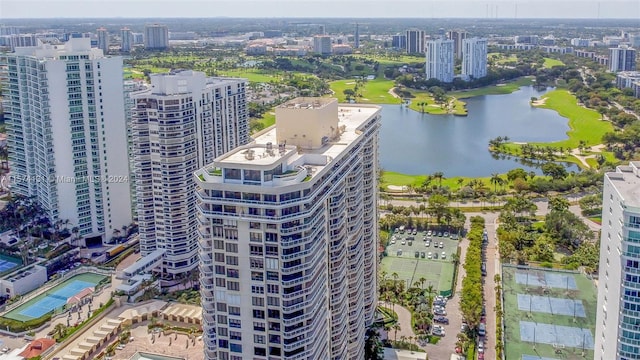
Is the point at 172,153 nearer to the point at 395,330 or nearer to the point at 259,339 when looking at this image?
the point at 395,330

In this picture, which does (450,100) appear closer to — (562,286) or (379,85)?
(379,85)

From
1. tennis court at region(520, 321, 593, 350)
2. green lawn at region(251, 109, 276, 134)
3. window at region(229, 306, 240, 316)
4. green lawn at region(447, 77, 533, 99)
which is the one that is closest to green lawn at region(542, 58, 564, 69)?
green lawn at region(447, 77, 533, 99)

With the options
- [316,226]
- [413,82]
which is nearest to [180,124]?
[316,226]

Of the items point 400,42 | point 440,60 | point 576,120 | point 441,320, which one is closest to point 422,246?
point 441,320

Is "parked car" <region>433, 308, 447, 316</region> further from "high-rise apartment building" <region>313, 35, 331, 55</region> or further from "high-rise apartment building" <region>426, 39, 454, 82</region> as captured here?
"high-rise apartment building" <region>313, 35, 331, 55</region>

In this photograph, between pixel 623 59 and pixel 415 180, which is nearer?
pixel 415 180

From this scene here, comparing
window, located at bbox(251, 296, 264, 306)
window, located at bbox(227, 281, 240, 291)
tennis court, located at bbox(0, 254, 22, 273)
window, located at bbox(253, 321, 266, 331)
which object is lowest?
tennis court, located at bbox(0, 254, 22, 273)
